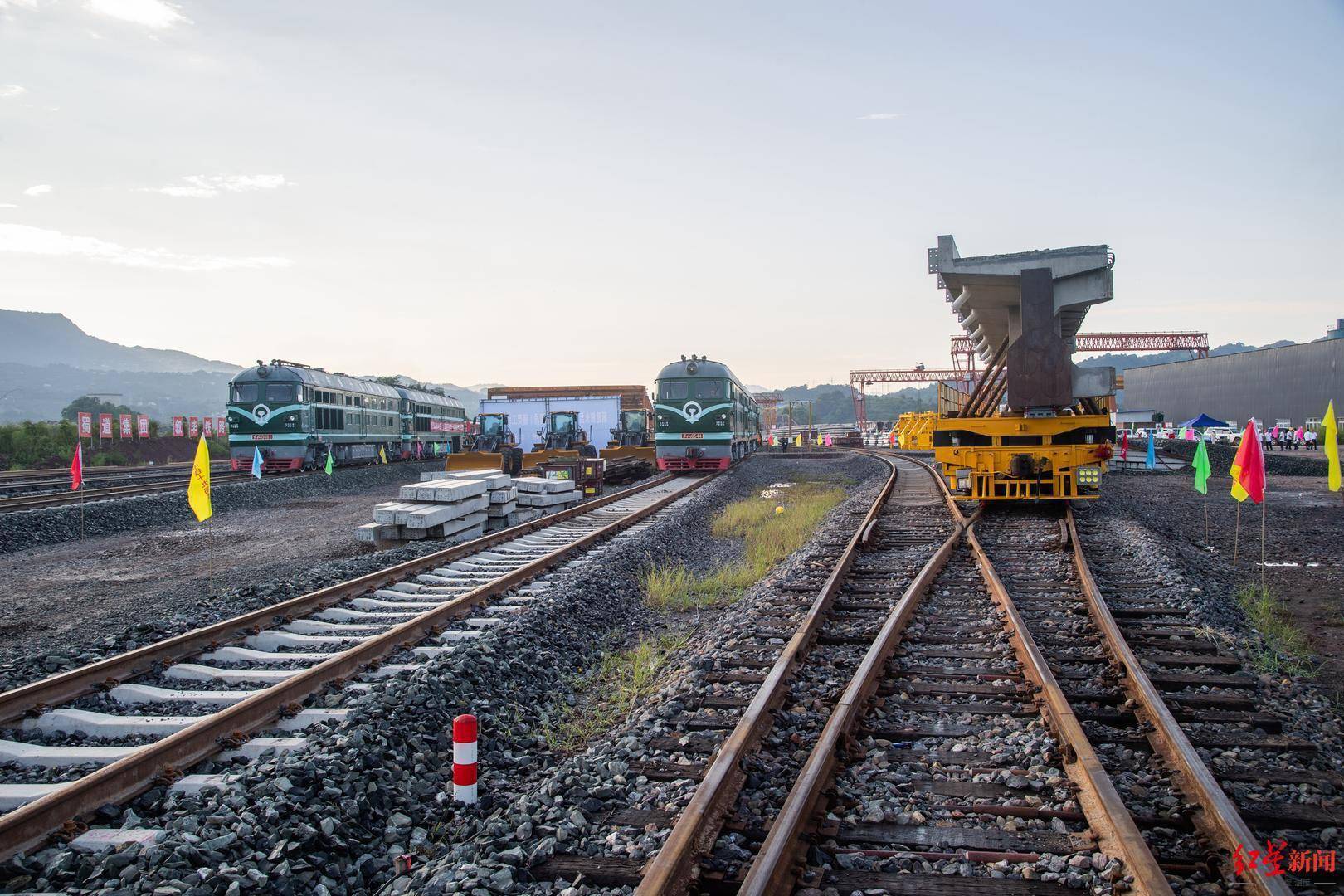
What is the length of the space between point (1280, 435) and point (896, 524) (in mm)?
42593

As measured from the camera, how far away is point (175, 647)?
5.93m

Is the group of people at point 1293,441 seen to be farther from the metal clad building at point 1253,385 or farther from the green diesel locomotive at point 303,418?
the green diesel locomotive at point 303,418

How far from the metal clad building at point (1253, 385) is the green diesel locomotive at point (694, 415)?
158 ft

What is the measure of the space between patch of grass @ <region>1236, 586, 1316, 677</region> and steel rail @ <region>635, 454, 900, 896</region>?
3.17m

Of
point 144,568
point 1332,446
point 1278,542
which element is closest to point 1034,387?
point 1332,446

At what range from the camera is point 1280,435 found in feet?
142

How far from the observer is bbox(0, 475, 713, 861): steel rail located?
11.3 ft

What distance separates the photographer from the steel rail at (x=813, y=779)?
2.90m

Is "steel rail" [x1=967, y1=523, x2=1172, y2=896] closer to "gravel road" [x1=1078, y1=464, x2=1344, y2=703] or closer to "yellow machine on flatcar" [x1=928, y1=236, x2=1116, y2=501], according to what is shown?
"gravel road" [x1=1078, y1=464, x2=1344, y2=703]

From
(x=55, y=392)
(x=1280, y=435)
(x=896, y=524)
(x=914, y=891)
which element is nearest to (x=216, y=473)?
(x=896, y=524)

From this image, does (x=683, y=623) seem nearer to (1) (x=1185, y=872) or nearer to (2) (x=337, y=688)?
(2) (x=337, y=688)

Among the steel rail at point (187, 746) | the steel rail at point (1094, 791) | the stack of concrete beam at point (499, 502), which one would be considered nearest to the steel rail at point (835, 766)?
the steel rail at point (1094, 791)

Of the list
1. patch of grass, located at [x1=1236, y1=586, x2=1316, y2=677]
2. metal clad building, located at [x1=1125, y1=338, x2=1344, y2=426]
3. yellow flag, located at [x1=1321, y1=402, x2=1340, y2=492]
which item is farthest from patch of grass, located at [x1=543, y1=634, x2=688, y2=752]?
metal clad building, located at [x1=1125, y1=338, x2=1344, y2=426]

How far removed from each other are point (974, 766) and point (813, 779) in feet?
3.16
